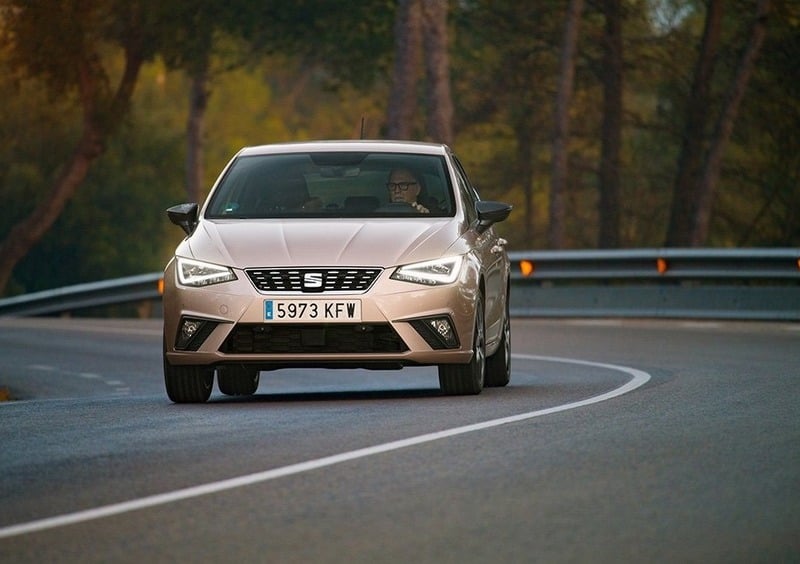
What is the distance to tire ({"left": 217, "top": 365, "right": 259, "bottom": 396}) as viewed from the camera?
14562mm

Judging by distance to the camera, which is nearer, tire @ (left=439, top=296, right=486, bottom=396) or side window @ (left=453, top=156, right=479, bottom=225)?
tire @ (left=439, top=296, right=486, bottom=396)

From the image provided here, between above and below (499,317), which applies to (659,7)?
above

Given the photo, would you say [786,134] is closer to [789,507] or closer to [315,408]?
[315,408]

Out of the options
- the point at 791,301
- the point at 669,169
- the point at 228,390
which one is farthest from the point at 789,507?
the point at 669,169

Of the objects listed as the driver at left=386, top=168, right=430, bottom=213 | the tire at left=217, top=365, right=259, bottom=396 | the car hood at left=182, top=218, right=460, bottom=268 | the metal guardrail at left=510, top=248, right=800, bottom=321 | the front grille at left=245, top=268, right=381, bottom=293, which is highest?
the driver at left=386, top=168, right=430, bottom=213

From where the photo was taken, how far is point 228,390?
1473cm

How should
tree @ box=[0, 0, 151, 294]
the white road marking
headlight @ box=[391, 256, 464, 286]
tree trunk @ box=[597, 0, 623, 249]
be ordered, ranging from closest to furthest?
1. the white road marking
2. headlight @ box=[391, 256, 464, 286]
3. tree @ box=[0, 0, 151, 294]
4. tree trunk @ box=[597, 0, 623, 249]

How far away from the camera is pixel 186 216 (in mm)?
13641

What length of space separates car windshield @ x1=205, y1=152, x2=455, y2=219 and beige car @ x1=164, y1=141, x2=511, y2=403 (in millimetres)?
18

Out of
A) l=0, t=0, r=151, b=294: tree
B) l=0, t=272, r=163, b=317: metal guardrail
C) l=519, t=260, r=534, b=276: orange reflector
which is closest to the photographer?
l=519, t=260, r=534, b=276: orange reflector

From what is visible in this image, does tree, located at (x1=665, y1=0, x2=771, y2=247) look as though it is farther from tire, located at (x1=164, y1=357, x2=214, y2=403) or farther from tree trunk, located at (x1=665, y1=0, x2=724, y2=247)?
tire, located at (x1=164, y1=357, x2=214, y2=403)

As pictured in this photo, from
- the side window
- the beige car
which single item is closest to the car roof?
the side window

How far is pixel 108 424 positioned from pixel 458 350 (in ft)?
7.92

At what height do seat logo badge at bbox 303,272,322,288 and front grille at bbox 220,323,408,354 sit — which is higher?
seat logo badge at bbox 303,272,322,288
